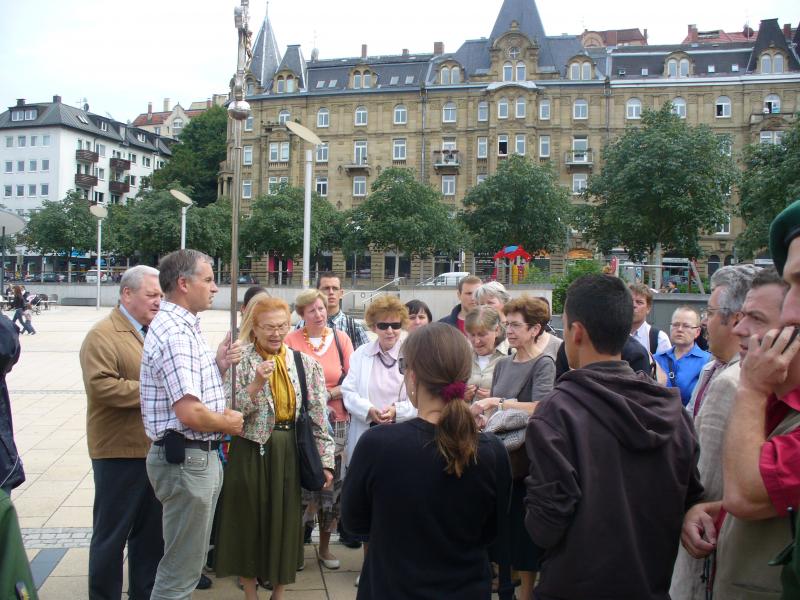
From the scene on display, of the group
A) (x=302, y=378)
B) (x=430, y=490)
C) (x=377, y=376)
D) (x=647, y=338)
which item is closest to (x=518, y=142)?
(x=647, y=338)

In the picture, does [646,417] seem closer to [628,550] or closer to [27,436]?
[628,550]

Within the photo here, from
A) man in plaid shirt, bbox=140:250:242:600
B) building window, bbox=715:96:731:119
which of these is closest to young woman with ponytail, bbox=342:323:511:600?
man in plaid shirt, bbox=140:250:242:600

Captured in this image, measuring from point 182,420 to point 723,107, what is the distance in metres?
61.3

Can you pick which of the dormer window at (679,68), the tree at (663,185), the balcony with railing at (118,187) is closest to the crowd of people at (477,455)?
the tree at (663,185)

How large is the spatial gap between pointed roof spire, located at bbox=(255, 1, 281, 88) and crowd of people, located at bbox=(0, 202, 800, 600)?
6652cm

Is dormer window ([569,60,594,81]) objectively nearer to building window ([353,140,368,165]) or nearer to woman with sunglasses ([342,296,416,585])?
building window ([353,140,368,165])

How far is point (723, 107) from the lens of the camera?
185ft

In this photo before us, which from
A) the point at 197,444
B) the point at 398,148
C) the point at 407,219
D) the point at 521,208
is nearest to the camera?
the point at 197,444

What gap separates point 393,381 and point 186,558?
2.01m

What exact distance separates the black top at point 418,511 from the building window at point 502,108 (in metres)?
58.2

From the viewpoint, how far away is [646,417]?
2.45m

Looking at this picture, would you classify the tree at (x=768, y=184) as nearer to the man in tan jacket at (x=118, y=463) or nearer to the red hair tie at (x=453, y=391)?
the man in tan jacket at (x=118, y=463)

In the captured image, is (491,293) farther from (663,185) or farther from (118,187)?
(118,187)

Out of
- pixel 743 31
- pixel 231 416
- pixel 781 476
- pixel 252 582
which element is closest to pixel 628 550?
pixel 781 476
